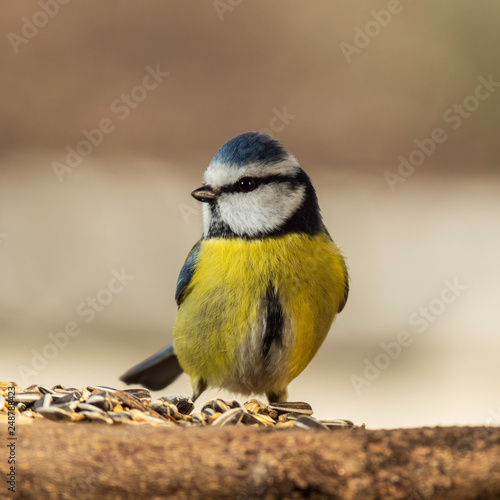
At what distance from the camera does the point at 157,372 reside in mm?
2658

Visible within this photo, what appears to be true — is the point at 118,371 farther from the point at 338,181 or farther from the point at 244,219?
the point at 338,181

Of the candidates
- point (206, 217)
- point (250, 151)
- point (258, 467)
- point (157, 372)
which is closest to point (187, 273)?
point (206, 217)

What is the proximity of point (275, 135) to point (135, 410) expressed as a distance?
3379 mm

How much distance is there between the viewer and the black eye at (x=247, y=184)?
6.47 feet

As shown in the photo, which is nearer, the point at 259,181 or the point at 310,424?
the point at 310,424

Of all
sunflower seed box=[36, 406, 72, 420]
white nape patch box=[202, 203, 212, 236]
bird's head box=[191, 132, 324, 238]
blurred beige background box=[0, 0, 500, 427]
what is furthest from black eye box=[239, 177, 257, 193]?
blurred beige background box=[0, 0, 500, 427]

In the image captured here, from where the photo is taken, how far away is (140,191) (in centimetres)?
495

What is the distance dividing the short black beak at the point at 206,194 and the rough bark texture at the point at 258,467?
3.39 feet

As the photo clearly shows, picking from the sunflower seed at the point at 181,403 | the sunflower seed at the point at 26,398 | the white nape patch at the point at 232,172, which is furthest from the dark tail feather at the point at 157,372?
the sunflower seed at the point at 26,398

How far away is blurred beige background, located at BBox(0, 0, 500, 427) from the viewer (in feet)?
13.6

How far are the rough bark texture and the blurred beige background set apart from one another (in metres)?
2.81

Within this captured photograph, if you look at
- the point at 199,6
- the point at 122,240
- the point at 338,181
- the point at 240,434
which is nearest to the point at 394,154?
the point at 338,181

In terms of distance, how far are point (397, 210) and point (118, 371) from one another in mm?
2506

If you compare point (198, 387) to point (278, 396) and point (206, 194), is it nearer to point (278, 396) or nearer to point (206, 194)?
point (278, 396)
